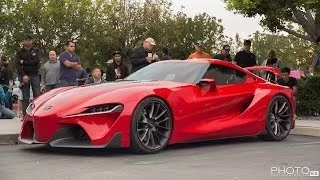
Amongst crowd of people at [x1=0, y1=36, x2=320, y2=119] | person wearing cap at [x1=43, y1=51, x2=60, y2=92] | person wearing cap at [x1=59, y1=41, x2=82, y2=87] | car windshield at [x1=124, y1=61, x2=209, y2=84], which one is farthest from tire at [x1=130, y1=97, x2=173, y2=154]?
person wearing cap at [x1=43, y1=51, x2=60, y2=92]

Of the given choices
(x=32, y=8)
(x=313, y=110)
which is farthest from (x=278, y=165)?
(x=32, y=8)

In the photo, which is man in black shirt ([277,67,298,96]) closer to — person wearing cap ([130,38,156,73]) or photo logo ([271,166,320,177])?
person wearing cap ([130,38,156,73])

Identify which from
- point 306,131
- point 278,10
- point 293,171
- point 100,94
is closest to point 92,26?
point 278,10

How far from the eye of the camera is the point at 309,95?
44.5 ft

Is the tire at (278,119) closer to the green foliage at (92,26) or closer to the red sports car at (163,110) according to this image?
the red sports car at (163,110)

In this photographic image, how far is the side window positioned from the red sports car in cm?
2

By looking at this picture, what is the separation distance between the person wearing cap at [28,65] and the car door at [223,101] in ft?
15.3

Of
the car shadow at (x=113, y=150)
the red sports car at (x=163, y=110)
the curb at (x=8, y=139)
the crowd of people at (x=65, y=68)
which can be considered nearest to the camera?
the red sports car at (x=163, y=110)

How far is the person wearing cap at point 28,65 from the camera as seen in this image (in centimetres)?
1237

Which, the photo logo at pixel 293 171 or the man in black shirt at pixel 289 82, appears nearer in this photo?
the photo logo at pixel 293 171

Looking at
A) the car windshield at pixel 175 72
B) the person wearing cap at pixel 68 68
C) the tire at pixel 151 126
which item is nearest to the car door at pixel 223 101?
the car windshield at pixel 175 72

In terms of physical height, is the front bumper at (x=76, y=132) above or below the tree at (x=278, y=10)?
below

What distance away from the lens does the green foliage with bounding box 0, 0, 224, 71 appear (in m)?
49.7

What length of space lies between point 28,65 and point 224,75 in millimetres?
4866
